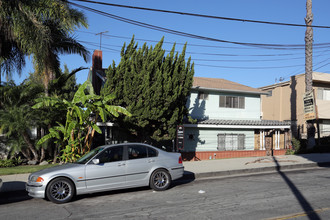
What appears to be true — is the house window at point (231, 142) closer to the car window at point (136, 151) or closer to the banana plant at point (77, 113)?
the banana plant at point (77, 113)

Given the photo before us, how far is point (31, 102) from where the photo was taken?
14781 millimetres

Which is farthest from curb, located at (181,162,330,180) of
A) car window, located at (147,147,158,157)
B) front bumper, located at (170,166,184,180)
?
car window, located at (147,147,158,157)

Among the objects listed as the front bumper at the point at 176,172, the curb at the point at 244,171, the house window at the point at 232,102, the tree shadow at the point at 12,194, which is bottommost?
the tree shadow at the point at 12,194

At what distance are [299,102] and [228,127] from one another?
11.3 meters

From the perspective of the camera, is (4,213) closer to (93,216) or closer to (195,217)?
(93,216)

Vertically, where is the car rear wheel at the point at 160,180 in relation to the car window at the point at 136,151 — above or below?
below

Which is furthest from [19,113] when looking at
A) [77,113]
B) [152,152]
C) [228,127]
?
[228,127]

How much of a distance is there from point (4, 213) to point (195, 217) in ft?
14.8

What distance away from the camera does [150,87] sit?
49.1ft

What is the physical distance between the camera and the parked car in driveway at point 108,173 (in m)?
8.07

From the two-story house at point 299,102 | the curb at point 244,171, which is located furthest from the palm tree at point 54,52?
the two-story house at point 299,102

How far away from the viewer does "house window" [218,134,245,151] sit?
69.3 feet

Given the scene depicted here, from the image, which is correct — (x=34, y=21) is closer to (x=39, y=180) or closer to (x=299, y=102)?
(x=39, y=180)

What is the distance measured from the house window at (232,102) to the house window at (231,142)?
234 centimetres
